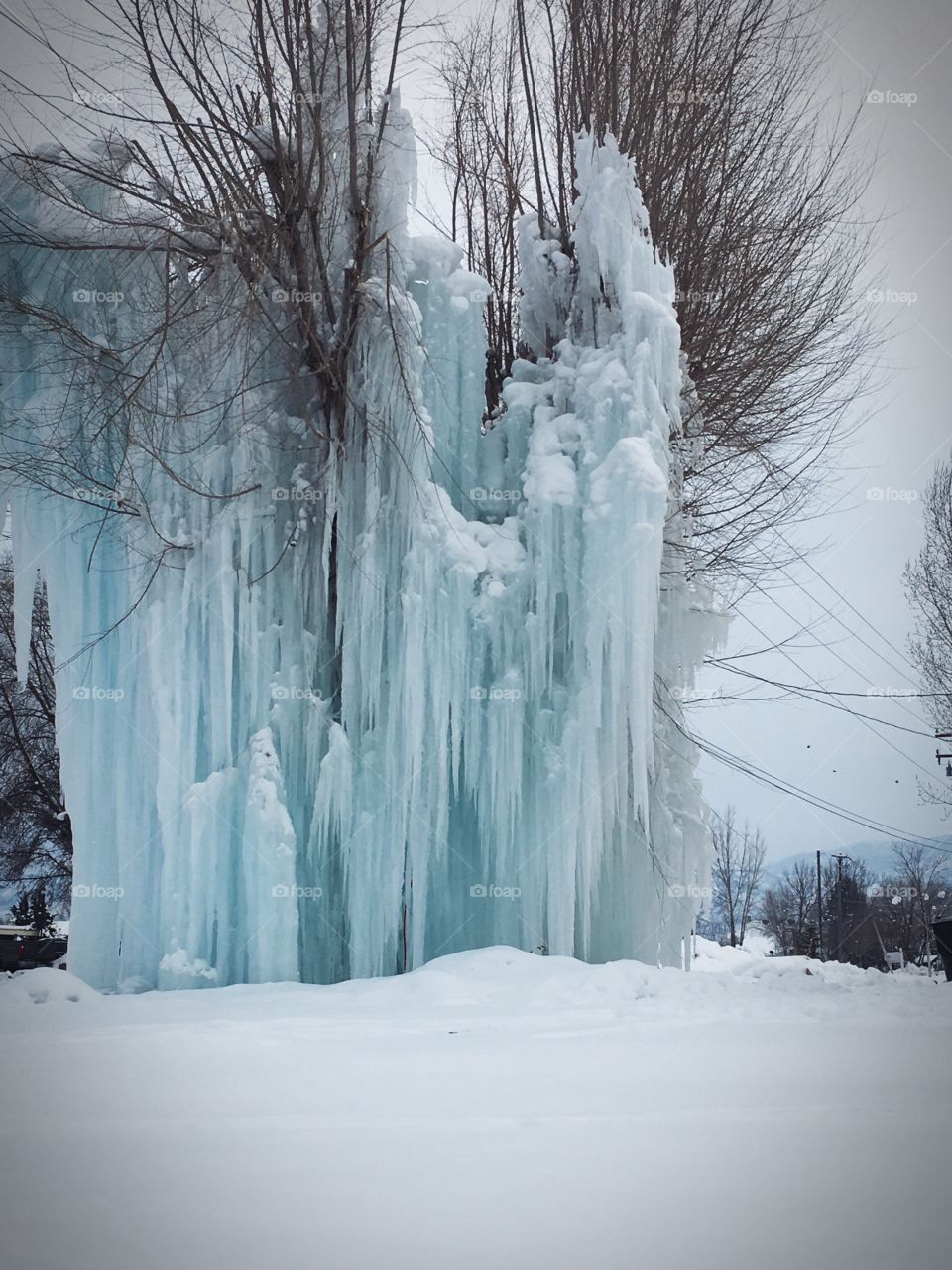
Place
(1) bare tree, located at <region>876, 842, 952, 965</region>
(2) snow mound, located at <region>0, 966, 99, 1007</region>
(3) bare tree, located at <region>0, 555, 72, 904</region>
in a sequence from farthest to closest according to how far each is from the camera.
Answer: (1) bare tree, located at <region>876, 842, 952, 965</region>, (3) bare tree, located at <region>0, 555, 72, 904</region>, (2) snow mound, located at <region>0, 966, 99, 1007</region>

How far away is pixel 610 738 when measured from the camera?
7113mm

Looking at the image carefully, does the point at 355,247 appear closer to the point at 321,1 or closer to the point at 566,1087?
the point at 321,1

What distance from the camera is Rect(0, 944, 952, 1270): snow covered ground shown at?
254 cm

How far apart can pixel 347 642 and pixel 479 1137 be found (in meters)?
4.33

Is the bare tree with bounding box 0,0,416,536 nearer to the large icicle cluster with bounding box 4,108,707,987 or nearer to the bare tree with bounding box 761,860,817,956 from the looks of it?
the large icicle cluster with bounding box 4,108,707,987

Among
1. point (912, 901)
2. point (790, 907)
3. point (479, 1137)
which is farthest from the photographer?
point (790, 907)

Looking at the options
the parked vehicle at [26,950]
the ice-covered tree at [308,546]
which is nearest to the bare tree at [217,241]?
the ice-covered tree at [308,546]

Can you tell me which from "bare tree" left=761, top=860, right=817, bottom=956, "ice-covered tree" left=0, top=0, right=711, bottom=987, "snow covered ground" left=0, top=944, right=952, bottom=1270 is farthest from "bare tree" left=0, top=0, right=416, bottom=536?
"bare tree" left=761, top=860, right=817, bottom=956

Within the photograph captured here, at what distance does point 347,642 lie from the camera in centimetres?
718

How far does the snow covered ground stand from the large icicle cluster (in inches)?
64.4

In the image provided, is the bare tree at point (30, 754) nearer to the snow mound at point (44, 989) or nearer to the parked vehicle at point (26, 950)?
the parked vehicle at point (26, 950)

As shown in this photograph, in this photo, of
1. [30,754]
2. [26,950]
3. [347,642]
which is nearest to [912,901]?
[30,754]

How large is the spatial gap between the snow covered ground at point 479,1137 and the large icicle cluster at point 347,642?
1636mm

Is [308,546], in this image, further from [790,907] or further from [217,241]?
[790,907]
